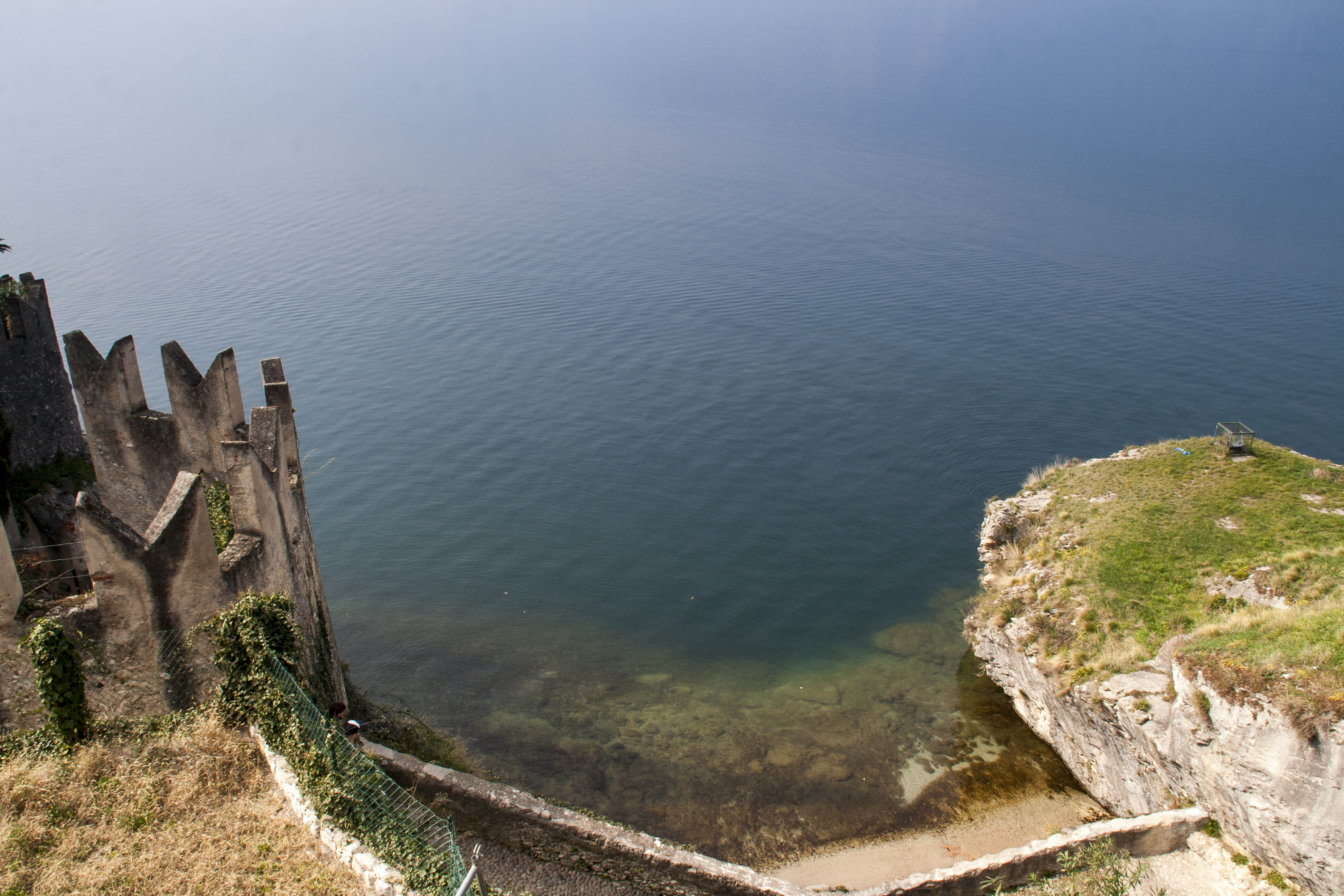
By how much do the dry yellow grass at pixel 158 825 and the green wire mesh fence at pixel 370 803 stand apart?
18.7 inches

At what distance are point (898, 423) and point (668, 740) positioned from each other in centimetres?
1898

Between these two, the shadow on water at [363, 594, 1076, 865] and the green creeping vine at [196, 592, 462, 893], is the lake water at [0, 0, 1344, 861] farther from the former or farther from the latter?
the green creeping vine at [196, 592, 462, 893]

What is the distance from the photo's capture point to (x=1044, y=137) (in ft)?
272

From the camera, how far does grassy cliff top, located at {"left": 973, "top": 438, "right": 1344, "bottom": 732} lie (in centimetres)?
1307

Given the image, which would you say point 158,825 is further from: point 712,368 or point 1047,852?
point 712,368

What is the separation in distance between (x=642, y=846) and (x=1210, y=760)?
865 centimetres

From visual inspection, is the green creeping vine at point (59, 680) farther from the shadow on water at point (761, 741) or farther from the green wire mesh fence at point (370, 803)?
the shadow on water at point (761, 741)

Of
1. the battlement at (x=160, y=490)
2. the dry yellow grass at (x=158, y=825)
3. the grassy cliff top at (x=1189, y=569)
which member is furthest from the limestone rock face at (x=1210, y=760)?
the battlement at (x=160, y=490)

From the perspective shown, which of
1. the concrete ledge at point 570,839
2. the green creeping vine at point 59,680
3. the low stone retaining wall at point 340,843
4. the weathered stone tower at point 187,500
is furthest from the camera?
the concrete ledge at point 570,839

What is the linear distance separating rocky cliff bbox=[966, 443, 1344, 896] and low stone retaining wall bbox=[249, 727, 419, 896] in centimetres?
1159

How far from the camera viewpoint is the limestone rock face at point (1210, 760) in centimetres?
1173

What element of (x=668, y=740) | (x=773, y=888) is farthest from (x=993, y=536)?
(x=773, y=888)

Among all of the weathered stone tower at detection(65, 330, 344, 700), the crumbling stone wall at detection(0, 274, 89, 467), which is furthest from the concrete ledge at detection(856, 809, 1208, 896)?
the crumbling stone wall at detection(0, 274, 89, 467)

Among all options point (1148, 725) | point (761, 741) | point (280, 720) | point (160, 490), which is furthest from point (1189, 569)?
point (160, 490)
